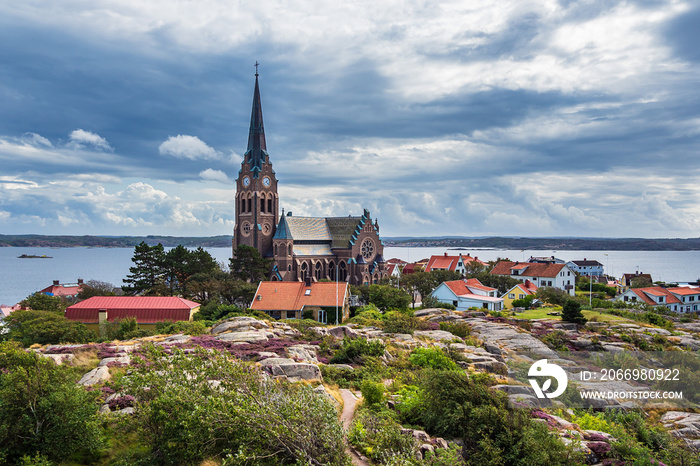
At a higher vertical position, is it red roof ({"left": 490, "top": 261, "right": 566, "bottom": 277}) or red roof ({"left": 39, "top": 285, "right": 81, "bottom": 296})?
red roof ({"left": 490, "top": 261, "right": 566, "bottom": 277})

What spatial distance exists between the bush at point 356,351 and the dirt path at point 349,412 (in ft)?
15.8

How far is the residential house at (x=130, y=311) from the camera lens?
37.8m

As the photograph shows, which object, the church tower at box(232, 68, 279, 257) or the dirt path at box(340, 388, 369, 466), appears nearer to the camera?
→ the dirt path at box(340, 388, 369, 466)

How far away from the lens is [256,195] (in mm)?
77562

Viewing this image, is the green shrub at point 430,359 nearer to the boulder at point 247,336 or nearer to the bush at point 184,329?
the boulder at point 247,336

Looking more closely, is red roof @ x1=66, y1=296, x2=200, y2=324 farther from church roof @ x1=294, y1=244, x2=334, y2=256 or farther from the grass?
church roof @ x1=294, y1=244, x2=334, y2=256

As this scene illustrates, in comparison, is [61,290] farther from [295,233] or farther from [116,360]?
[116,360]

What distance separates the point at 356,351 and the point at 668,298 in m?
63.4

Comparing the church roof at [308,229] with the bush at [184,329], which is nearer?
the bush at [184,329]

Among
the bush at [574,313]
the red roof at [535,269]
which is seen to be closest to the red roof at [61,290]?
the bush at [574,313]

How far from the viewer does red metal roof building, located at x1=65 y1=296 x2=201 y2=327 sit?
124 feet

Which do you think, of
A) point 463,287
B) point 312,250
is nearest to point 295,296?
point 463,287

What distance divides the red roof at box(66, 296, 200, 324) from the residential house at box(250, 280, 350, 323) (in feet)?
22.4

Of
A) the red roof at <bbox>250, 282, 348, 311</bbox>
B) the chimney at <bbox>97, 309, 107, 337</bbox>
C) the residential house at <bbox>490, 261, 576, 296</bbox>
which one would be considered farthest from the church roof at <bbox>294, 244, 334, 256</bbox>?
the chimney at <bbox>97, 309, 107, 337</bbox>
